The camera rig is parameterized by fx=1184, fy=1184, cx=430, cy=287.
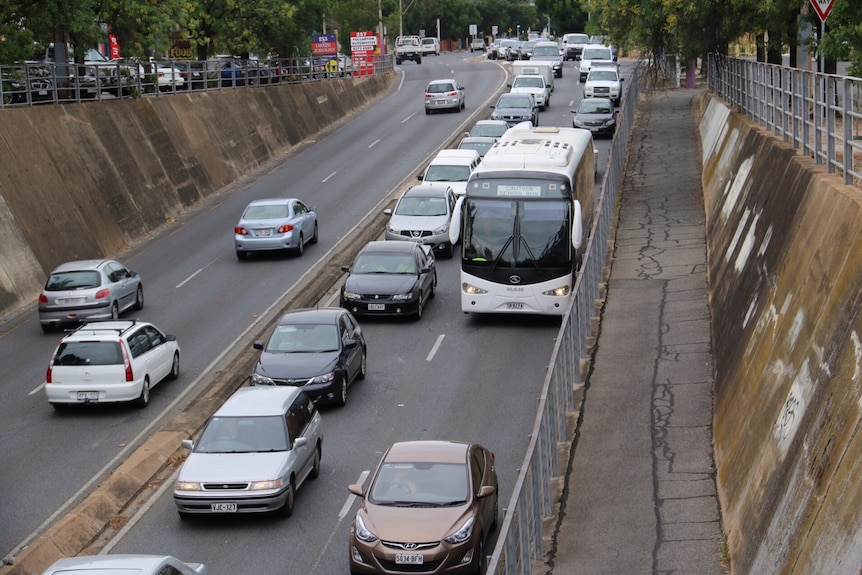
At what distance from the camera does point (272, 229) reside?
32.6 m

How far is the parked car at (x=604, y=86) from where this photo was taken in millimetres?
58969

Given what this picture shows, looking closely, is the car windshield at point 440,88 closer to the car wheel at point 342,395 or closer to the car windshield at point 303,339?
the car windshield at point 303,339

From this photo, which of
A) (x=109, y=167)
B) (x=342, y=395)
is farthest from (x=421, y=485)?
(x=109, y=167)

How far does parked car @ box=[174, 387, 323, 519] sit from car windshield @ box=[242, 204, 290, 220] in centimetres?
1545

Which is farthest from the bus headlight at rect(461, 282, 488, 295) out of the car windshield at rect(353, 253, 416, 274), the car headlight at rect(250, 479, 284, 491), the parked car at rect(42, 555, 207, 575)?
the parked car at rect(42, 555, 207, 575)

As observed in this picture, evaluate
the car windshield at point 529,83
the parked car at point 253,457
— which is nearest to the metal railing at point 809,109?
the parked car at point 253,457

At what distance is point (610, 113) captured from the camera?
4981 centimetres

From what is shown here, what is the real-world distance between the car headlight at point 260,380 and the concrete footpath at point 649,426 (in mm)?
5472

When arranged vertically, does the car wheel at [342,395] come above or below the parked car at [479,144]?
below

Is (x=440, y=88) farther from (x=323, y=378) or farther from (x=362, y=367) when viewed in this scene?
(x=323, y=378)

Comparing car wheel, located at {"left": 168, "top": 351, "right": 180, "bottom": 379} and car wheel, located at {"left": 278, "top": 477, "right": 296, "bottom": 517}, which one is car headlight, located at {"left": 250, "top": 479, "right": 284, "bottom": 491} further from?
car wheel, located at {"left": 168, "top": 351, "right": 180, "bottom": 379}

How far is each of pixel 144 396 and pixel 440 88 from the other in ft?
142

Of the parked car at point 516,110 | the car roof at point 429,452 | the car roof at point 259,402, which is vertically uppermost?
the car roof at point 429,452

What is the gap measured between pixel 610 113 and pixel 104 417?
33056 mm
